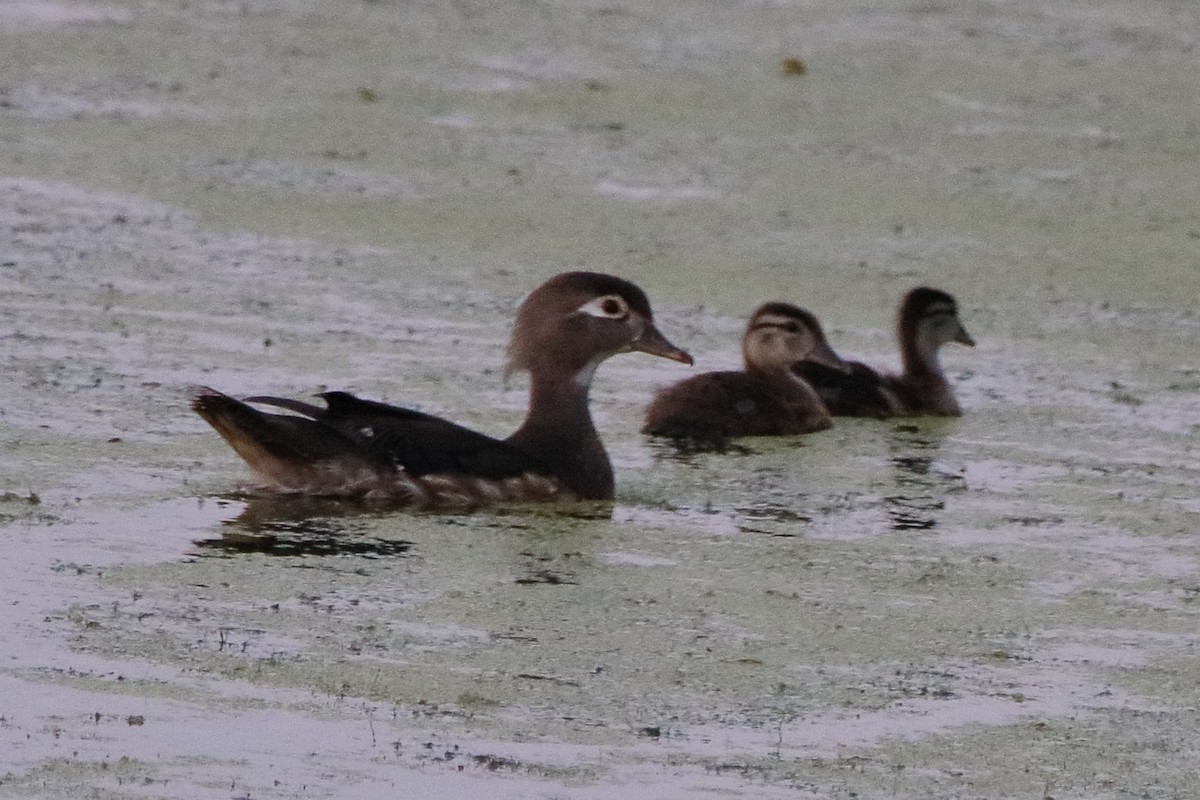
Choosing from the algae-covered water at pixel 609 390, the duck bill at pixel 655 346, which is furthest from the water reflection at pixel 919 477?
the duck bill at pixel 655 346

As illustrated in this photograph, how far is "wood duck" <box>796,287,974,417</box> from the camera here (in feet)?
27.1

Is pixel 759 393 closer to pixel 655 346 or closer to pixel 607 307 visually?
pixel 655 346

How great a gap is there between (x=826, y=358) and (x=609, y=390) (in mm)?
689

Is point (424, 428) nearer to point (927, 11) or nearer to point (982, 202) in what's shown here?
point (982, 202)

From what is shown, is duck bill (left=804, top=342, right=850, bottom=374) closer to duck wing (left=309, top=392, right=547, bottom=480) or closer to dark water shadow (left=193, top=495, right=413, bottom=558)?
duck wing (left=309, top=392, right=547, bottom=480)

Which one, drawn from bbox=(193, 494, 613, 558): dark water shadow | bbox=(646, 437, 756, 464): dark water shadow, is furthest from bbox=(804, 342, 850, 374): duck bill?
bbox=(193, 494, 613, 558): dark water shadow

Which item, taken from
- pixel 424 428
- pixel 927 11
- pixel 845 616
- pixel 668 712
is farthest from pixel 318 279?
pixel 927 11

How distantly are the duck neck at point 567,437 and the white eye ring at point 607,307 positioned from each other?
174 mm

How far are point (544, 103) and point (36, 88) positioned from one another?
223 cm

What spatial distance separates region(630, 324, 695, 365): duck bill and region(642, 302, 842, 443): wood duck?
0.37 metres

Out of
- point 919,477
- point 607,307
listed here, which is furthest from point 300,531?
point 919,477

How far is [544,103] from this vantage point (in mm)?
11828

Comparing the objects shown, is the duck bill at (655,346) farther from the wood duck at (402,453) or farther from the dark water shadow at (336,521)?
the dark water shadow at (336,521)

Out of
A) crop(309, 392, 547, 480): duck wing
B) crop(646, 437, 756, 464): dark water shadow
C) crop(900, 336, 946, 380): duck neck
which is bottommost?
crop(646, 437, 756, 464): dark water shadow
